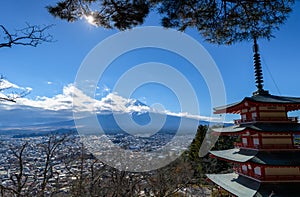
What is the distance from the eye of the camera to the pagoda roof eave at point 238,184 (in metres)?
5.77

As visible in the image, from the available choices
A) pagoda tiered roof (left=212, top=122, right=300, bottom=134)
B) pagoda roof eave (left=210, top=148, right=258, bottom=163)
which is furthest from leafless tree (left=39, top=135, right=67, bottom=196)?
pagoda tiered roof (left=212, top=122, right=300, bottom=134)

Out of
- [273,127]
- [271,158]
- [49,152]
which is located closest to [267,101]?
[273,127]

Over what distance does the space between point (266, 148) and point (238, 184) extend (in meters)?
1.46

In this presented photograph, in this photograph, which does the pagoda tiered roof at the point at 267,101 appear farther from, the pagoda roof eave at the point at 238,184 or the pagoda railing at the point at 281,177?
the pagoda roof eave at the point at 238,184

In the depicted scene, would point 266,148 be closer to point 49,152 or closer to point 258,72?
point 258,72

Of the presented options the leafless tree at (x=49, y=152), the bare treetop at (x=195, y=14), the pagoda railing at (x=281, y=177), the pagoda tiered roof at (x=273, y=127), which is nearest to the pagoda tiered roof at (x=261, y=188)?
the pagoda railing at (x=281, y=177)

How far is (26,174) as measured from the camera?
594cm

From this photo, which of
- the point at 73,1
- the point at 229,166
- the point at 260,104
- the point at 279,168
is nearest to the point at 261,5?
the point at 73,1

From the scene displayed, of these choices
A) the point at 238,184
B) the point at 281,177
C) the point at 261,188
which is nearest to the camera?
the point at 261,188

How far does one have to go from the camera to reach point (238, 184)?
664 cm

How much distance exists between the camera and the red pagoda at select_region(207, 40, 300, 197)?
571 cm

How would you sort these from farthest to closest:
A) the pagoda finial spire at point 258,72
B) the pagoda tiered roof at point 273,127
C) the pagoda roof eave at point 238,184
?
the pagoda finial spire at point 258,72
the pagoda tiered roof at point 273,127
the pagoda roof eave at point 238,184

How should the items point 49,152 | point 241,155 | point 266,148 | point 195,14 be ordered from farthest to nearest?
point 241,155 < point 266,148 < point 49,152 < point 195,14

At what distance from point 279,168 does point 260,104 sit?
1863 millimetres
